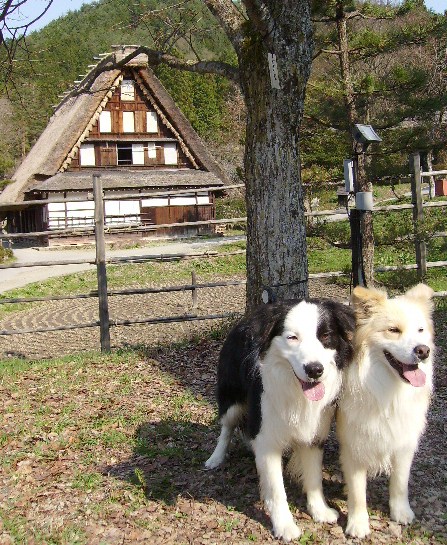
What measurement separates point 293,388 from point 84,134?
25.3 metres

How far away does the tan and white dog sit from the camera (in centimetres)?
259

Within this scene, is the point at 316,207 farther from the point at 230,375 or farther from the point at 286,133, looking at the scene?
the point at 230,375

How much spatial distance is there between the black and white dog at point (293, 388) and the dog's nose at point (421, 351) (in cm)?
31

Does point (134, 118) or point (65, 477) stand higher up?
point (134, 118)

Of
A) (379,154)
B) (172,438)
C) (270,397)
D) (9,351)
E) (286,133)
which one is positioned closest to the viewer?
(270,397)

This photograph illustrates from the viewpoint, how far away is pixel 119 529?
3.00 metres

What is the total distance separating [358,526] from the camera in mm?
2867

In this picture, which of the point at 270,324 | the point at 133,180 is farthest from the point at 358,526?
the point at 133,180

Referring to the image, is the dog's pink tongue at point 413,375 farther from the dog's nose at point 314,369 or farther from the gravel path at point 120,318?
the gravel path at point 120,318

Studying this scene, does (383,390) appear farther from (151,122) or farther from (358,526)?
(151,122)

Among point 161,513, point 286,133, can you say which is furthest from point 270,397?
point 286,133

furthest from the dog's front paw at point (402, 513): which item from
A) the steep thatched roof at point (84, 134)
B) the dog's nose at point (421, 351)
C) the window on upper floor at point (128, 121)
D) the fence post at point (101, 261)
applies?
the window on upper floor at point (128, 121)

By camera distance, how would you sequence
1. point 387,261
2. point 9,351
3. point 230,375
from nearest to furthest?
point 230,375 < point 9,351 < point 387,261

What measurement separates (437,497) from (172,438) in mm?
1704
